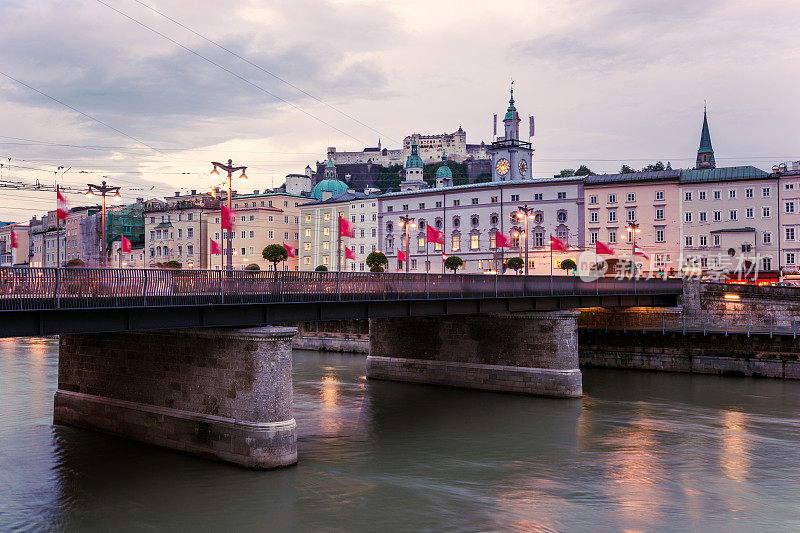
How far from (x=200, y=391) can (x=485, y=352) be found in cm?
2288

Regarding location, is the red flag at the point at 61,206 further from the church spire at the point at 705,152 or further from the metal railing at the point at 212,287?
the church spire at the point at 705,152

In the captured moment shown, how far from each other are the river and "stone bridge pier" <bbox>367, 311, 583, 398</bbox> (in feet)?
6.88

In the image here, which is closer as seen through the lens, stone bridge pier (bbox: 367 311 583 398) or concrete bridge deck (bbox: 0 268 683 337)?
concrete bridge deck (bbox: 0 268 683 337)

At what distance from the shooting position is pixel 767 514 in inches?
891

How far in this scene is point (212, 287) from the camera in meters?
24.9

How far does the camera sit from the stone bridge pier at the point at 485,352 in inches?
1699

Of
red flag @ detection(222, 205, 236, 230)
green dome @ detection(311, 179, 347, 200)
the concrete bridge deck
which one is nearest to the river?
the concrete bridge deck

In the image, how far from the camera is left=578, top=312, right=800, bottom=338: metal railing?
5666 centimetres

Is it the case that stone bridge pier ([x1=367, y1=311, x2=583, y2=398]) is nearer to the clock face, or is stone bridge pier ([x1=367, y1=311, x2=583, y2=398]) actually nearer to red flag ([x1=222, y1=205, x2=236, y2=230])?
red flag ([x1=222, y1=205, x2=236, y2=230])

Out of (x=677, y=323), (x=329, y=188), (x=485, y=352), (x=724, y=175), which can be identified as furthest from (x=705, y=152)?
(x=485, y=352)

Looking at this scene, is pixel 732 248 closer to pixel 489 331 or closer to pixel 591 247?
pixel 591 247

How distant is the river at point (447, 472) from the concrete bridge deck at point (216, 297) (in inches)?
228

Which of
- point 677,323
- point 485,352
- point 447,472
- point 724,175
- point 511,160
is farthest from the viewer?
point 511,160

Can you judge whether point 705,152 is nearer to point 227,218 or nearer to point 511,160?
point 511,160
